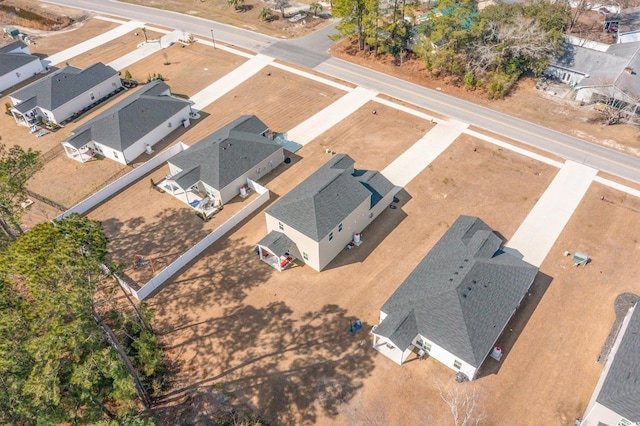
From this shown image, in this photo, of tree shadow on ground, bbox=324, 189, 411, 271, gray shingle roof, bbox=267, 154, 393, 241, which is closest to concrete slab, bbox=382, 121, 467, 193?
tree shadow on ground, bbox=324, 189, 411, 271

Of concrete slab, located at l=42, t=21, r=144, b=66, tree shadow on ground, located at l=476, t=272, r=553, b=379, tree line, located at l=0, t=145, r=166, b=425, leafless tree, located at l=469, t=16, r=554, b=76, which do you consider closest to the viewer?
tree line, located at l=0, t=145, r=166, b=425

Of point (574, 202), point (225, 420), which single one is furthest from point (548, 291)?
point (225, 420)

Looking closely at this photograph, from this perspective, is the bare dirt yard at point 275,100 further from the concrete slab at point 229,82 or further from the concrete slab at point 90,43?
the concrete slab at point 90,43

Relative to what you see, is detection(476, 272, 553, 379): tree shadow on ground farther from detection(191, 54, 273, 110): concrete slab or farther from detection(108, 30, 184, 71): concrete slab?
detection(108, 30, 184, 71): concrete slab

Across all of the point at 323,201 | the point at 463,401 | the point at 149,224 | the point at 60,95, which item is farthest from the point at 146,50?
the point at 463,401

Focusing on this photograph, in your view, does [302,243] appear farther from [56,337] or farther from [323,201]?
[56,337]

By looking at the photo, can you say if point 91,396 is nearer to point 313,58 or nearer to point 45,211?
point 45,211

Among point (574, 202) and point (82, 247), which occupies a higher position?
point (82, 247)
